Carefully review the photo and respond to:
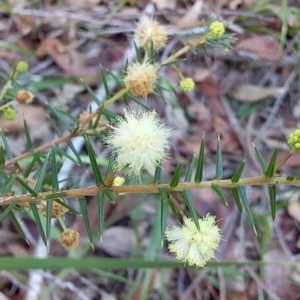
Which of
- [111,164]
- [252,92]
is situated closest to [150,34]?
[111,164]

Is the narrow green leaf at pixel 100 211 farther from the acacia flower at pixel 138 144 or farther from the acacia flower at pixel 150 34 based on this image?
the acacia flower at pixel 150 34

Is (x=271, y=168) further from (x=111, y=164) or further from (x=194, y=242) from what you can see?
(x=111, y=164)

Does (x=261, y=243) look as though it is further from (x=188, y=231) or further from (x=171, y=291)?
(x=188, y=231)

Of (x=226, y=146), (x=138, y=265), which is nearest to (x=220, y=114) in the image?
(x=226, y=146)

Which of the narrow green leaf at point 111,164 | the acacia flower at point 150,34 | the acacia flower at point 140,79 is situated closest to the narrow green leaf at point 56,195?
the narrow green leaf at point 111,164

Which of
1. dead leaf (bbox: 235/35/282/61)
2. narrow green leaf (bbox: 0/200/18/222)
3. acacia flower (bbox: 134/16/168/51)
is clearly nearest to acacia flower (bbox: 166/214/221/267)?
narrow green leaf (bbox: 0/200/18/222)

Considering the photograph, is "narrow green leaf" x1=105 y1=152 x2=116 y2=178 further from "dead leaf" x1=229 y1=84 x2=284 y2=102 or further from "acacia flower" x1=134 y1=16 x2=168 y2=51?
"dead leaf" x1=229 y1=84 x2=284 y2=102
